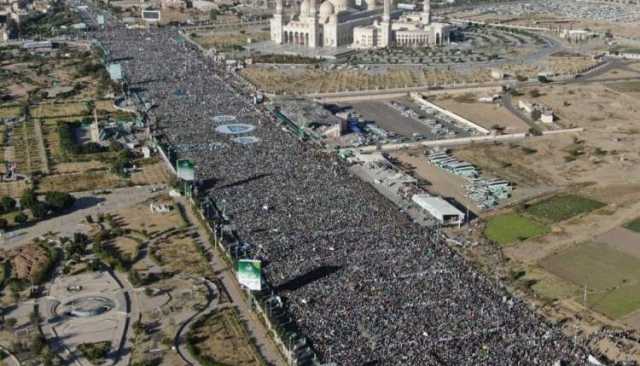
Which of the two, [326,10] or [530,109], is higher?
[326,10]

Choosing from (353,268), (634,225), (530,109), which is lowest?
(634,225)

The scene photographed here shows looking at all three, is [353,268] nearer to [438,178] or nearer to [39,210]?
[438,178]

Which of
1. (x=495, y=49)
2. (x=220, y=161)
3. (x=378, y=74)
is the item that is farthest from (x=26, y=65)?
(x=495, y=49)

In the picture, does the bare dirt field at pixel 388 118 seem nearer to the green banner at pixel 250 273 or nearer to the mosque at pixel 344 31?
the mosque at pixel 344 31

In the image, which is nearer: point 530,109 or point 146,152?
point 146,152

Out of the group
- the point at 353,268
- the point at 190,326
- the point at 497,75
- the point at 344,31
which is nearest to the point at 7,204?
the point at 190,326

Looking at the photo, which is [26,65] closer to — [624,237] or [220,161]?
[220,161]

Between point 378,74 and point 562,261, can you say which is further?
point 378,74
